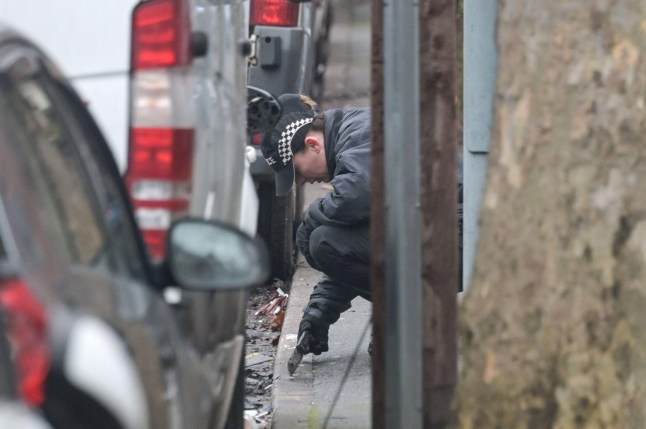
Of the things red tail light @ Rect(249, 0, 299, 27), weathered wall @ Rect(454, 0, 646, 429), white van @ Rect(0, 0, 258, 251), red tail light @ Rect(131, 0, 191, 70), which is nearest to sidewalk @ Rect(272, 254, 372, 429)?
red tail light @ Rect(249, 0, 299, 27)

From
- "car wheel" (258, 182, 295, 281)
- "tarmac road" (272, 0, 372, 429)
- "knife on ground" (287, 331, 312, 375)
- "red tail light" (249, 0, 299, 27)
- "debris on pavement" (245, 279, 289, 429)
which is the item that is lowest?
"debris on pavement" (245, 279, 289, 429)

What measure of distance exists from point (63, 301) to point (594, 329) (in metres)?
1.43

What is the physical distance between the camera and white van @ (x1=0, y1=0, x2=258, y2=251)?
3242mm

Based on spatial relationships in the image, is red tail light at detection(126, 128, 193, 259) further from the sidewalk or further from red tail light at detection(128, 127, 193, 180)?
the sidewalk

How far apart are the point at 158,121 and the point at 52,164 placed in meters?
0.51

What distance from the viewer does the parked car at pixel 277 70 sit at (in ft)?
25.4

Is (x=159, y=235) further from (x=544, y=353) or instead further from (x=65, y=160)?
(x=544, y=353)

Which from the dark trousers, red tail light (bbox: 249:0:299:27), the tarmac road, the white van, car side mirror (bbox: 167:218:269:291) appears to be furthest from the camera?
red tail light (bbox: 249:0:299:27)

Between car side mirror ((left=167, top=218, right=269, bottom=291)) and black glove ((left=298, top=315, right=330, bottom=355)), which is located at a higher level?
car side mirror ((left=167, top=218, right=269, bottom=291))

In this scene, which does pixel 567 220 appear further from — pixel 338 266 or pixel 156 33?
pixel 338 266

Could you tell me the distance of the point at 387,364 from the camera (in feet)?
15.2

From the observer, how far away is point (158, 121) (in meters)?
3.37

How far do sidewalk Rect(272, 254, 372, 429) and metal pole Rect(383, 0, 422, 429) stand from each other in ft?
2.19

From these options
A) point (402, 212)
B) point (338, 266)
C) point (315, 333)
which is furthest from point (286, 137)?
point (402, 212)
